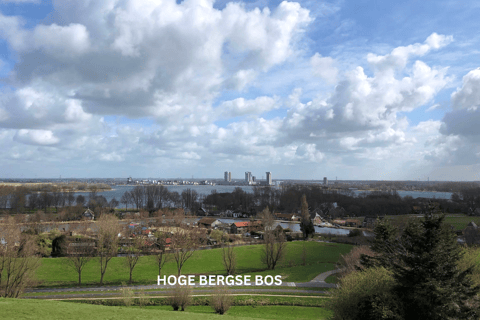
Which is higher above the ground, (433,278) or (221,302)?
(433,278)

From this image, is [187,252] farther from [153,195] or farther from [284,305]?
[153,195]

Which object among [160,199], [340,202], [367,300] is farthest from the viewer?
[340,202]

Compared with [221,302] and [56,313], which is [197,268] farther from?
[56,313]

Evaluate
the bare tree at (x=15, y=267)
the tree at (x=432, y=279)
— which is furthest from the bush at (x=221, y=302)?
the bare tree at (x=15, y=267)

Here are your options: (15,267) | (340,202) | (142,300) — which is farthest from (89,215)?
(340,202)

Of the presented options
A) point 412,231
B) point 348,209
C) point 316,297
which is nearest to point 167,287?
point 316,297

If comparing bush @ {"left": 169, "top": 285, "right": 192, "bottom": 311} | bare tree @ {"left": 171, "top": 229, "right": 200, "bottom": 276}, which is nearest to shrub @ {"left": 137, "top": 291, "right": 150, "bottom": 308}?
bush @ {"left": 169, "top": 285, "right": 192, "bottom": 311}

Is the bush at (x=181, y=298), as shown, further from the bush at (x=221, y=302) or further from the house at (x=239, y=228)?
the house at (x=239, y=228)

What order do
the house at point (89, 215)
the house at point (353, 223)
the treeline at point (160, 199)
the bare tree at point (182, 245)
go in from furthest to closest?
the treeline at point (160, 199) < the house at point (353, 223) < the house at point (89, 215) < the bare tree at point (182, 245)

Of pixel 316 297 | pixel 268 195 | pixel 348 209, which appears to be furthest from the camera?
pixel 268 195
